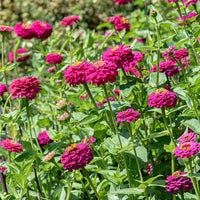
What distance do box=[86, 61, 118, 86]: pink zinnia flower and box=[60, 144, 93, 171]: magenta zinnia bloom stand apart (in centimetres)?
27

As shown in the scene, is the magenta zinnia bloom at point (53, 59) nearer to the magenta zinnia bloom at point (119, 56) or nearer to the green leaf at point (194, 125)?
the magenta zinnia bloom at point (119, 56)

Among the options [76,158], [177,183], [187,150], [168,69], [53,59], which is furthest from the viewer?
[53,59]

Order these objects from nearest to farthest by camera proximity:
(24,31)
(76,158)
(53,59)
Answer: (76,158) < (53,59) < (24,31)

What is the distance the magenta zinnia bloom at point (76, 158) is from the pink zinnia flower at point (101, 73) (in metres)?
0.27

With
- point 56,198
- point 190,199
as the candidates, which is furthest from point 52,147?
→ point 190,199

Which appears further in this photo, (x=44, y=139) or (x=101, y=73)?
(x=44, y=139)

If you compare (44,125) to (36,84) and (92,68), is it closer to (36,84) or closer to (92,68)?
(36,84)

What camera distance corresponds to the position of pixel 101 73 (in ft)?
4.14

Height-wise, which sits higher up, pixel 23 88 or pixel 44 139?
pixel 23 88

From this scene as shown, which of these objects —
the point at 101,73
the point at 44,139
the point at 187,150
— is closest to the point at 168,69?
the point at 101,73

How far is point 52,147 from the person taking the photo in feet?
5.61

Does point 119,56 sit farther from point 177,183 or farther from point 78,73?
point 177,183

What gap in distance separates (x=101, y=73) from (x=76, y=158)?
0.33m

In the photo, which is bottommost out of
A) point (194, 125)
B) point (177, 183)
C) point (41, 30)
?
point (177, 183)
